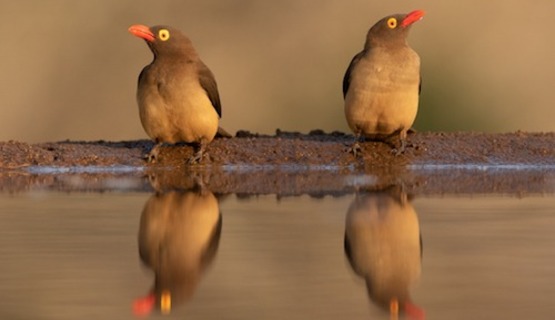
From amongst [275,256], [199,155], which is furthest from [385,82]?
[275,256]

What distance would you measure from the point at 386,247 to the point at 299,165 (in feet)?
19.3

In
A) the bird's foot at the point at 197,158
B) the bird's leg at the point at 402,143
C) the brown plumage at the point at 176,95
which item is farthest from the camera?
the bird's leg at the point at 402,143

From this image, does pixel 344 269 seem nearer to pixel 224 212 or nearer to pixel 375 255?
pixel 375 255

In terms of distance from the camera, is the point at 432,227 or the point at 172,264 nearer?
the point at 172,264

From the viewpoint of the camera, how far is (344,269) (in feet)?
21.5

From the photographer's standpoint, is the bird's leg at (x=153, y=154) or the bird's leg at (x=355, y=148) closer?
the bird's leg at (x=153, y=154)

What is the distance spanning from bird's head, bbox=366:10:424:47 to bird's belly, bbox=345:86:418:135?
0.41m

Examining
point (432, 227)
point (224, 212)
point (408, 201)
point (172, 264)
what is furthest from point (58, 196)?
point (172, 264)

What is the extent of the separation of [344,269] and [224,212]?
9.16 ft

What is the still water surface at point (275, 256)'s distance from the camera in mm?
5348

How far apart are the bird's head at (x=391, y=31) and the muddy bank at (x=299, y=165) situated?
38.0 inches

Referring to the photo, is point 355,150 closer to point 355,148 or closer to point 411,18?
point 355,148

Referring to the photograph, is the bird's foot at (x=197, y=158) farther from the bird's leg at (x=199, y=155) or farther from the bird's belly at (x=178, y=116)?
the bird's belly at (x=178, y=116)

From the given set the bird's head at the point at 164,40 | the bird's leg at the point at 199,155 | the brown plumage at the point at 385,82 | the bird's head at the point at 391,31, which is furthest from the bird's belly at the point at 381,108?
the bird's head at the point at 164,40
